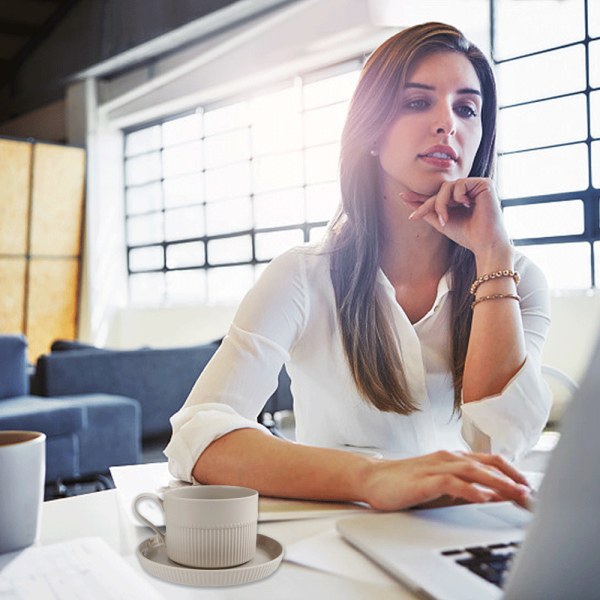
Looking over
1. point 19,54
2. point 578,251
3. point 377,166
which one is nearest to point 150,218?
point 19,54

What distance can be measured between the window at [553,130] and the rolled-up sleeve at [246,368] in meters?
4.09

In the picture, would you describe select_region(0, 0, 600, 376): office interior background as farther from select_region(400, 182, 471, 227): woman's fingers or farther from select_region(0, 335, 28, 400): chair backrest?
select_region(400, 182, 471, 227): woman's fingers

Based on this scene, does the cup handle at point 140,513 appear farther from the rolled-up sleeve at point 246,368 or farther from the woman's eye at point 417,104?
the woman's eye at point 417,104

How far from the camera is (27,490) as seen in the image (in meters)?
0.70

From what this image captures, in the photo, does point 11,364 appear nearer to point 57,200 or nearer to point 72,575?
point 72,575

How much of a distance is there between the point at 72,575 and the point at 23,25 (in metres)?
10.6

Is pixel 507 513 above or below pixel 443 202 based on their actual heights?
below

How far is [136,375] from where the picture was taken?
479 cm

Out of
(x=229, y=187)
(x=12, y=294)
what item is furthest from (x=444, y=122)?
(x=12, y=294)

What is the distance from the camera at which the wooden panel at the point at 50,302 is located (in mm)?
8578

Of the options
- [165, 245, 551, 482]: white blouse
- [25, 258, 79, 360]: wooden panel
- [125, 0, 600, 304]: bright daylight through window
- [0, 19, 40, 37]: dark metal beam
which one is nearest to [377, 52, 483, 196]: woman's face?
[165, 245, 551, 482]: white blouse

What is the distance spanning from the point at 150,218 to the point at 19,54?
337 centimetres

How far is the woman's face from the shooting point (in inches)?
50.0

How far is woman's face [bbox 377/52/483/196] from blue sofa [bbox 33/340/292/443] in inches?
123
